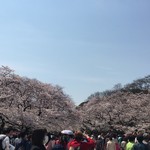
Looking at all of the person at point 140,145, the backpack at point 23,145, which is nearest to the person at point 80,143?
the person at point 140,145

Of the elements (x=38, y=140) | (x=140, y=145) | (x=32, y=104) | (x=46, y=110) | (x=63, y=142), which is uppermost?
(x=32, y=104)

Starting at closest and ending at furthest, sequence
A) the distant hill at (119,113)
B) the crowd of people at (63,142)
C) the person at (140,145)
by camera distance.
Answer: the crowd of people at (63,142) < the person at (140,145) < the distant hill at (119,113)

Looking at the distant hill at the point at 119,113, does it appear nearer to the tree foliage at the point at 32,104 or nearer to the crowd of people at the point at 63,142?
the tree foliage at the point at 32,104

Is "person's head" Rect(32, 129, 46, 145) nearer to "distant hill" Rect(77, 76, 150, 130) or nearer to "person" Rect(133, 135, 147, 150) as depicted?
"person" Rect(133, 135, 147, 150)

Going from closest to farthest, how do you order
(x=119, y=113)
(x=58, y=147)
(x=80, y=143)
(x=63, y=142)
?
1. (x=80, y=143)
2. (x=58, y=147)
3. (x=63, y=142)
4. (x=119, y=113)

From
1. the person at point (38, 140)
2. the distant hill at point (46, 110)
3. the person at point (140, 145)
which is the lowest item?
the person at point (140, 145)

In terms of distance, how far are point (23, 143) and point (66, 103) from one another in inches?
910

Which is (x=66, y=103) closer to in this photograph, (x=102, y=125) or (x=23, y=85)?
(x=23, y=85)

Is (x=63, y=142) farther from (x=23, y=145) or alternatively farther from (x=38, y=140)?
(x=38, y=140)

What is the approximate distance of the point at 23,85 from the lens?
104ft

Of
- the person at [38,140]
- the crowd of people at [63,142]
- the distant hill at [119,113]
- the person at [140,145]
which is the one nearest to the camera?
the person at [38,140]

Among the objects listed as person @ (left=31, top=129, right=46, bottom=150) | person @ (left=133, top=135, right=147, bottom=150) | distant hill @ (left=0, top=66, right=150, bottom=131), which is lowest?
person @ (left=133, top=135, right=147, bottom=150)

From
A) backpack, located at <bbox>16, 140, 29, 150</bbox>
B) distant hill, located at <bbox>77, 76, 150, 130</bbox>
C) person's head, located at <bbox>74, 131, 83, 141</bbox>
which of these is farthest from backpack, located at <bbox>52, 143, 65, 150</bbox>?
distant hill, located at <bbox>77, 76, 150, 130</bbox>

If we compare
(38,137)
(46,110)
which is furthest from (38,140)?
(46,110)
